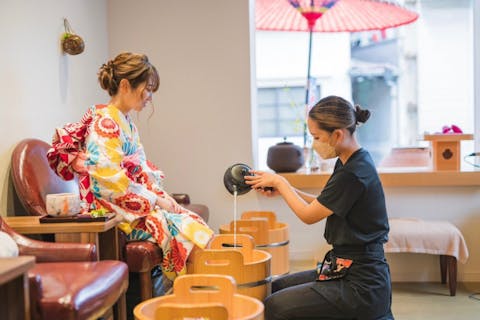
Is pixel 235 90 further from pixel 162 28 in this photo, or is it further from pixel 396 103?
pixel 396 103

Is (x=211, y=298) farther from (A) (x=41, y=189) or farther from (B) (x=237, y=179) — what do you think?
(A) (x=41, y=189)

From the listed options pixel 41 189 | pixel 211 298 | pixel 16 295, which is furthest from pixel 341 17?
pixel 16 295

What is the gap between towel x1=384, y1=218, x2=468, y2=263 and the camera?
143 inches

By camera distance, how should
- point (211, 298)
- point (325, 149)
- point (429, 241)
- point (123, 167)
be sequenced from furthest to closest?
point (429, 241)
point (123, 167)
point (325, 149)
point (211, 298)

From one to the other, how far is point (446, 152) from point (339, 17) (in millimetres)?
1313

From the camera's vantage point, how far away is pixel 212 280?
6.73 feet

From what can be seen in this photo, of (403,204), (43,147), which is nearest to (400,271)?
(403,204)

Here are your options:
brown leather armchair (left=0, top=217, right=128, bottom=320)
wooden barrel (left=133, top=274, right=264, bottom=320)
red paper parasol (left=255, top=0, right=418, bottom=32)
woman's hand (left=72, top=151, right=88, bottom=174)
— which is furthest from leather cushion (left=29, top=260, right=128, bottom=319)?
red paper parasol (left=255, top=0, right=418, bottom=32)

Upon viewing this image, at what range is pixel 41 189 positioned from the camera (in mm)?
2848

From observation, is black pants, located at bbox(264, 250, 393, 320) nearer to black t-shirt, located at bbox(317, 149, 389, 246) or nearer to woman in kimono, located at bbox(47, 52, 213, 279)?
black t-shirt, located at bbox(317, 149, 389, 246)

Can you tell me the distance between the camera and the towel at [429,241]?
3.63 m

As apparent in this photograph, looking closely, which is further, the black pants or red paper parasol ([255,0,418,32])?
red paper parasol ([255,0,418,32])

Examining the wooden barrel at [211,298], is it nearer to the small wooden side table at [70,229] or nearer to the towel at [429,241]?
the small wooden side table at [70,229]

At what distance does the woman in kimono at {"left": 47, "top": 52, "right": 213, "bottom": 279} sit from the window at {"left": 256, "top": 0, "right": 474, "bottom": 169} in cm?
229
